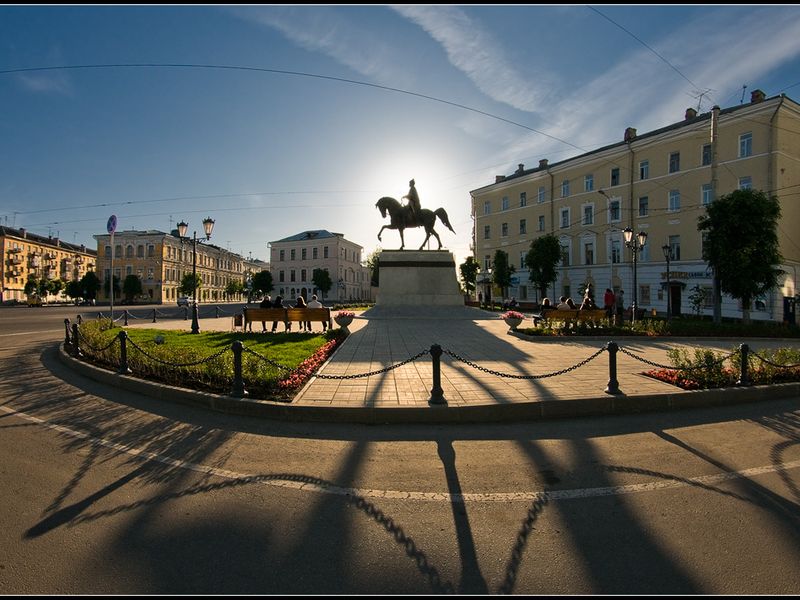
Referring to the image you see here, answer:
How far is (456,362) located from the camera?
10180mm

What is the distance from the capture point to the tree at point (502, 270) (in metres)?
48.1

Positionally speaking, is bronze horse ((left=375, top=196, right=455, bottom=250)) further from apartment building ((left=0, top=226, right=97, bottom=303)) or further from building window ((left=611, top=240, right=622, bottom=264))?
apartment building ((left=0, top=226, right=97, bottom=303))

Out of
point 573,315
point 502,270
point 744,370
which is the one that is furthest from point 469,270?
point 744,370

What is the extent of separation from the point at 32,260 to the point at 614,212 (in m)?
115

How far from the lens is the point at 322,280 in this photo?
84.5 m

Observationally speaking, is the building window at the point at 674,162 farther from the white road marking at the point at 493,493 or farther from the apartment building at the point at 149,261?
the apartment building at the point at 149,261

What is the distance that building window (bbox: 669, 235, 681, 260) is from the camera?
35.4 meters

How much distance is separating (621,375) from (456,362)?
366 centimetres

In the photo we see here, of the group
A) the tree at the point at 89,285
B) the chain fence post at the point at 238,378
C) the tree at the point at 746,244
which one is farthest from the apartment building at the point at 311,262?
the chain fence post at the point at 238,378

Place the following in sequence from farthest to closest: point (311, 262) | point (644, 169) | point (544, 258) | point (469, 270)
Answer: point (311, 262), point (469, 270), point (544, 258), point (644, 169)

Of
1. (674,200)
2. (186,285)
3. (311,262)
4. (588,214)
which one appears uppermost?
(588,214)

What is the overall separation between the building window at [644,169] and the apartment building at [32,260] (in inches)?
4189

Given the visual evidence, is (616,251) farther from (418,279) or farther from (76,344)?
(76,344)

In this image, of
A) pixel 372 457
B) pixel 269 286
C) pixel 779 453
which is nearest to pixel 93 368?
pixel 372 457
